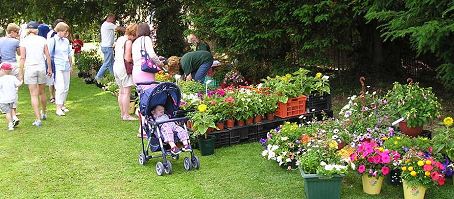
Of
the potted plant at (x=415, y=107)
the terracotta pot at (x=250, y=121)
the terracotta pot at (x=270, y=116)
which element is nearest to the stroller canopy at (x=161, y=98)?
the terracotta pot at (x=250, y=121)

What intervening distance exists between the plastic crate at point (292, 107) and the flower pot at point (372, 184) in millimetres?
2421

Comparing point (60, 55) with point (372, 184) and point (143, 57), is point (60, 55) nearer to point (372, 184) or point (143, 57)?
point (143, 57)

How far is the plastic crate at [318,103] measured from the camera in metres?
7.86

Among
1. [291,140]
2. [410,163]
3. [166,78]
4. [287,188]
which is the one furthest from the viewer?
[166,78]

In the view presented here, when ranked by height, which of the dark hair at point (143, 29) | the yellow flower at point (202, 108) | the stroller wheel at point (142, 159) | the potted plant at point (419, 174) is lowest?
the stroller wheel at point (142, 159)

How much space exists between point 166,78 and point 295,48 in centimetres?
295

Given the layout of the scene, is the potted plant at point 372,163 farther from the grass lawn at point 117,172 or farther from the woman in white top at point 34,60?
the woman in white top at point 34,60

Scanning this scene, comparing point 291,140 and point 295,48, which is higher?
point 295,48

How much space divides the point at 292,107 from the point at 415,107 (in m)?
2.07

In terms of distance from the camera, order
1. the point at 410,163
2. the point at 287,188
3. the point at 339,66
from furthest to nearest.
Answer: the point at 339,66 → the point at 287,188 → the point at 410,163

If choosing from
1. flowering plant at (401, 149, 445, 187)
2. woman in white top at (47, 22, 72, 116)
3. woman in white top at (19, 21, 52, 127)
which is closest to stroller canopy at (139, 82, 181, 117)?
flowering plant at (401, 149, 445, 187)

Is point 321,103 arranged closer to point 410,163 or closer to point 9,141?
point 410,163

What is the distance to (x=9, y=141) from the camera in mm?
7648

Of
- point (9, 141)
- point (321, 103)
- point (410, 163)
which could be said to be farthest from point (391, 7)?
point (9, 141)
